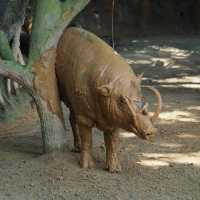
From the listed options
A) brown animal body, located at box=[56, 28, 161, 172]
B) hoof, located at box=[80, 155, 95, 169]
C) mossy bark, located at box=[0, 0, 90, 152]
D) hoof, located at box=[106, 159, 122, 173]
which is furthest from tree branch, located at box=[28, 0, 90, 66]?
hoof, located at box=[106, 159, 122, 173]

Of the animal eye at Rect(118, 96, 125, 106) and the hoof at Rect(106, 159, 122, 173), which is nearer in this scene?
the animal eye at Rect(118, 96, 125, 106)

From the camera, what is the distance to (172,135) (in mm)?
7156

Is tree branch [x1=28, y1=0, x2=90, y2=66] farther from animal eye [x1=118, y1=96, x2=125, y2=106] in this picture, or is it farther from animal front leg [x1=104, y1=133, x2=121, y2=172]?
animal eye [x1=118, y1=96, x2=125, y2=106]

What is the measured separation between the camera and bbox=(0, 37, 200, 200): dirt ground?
202 inches

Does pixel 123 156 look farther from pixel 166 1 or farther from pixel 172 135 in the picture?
pixel 166 1

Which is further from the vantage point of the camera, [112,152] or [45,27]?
[45,27]

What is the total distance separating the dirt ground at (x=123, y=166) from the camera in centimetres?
512

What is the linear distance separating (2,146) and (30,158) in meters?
0.74

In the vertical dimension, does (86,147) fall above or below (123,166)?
above

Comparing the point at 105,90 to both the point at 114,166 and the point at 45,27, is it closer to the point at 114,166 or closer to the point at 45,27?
the point at 114,166

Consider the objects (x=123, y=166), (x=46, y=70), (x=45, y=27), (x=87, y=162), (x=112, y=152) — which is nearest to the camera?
(x=112, y=152)

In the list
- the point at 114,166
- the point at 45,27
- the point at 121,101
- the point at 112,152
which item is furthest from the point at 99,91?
the point at 45,27

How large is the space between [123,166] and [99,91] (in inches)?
45.1

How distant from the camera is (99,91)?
5.03 meters
